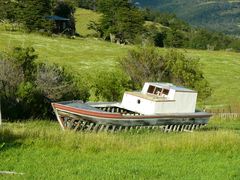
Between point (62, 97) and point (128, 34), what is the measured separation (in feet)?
249

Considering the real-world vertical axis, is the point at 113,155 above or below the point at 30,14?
below

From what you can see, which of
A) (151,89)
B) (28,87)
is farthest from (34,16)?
(28,87)

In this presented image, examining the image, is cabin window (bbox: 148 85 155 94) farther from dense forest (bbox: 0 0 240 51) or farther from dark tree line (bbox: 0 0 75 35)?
dark tree line (bbox: 0 0 75 35)

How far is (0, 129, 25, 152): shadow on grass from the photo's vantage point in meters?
16.1

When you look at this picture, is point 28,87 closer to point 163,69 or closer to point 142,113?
point 142,113

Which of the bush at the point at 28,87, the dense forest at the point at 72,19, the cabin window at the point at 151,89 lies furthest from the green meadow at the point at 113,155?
the dense forest at the point at 72,19

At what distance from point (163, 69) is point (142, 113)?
15.4 metres

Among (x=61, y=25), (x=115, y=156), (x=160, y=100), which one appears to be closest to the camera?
(x=115, y=156)

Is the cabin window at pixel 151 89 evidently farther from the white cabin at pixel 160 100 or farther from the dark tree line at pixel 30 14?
the dark tree line at pixel 30 14

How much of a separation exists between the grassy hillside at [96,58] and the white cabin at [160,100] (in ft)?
85.3

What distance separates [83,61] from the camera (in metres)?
67.3

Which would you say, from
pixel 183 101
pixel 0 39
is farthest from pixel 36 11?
pixel 183 101

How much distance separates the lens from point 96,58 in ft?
230

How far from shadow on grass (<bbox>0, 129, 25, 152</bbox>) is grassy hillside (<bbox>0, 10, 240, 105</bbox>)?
123 feet
